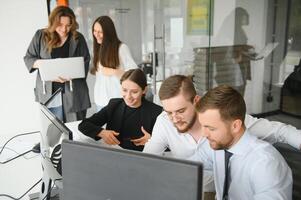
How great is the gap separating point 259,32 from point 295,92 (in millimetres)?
784

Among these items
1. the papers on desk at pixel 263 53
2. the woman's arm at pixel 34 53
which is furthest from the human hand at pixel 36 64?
the papers on desk at pixel 263 53

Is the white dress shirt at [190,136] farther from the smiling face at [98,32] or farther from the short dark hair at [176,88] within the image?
the smiling face at [98,32]

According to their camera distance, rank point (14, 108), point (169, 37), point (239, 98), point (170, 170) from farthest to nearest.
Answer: point (169, 37) → point (14, 108) → point (239, 98) → point (170, 170)

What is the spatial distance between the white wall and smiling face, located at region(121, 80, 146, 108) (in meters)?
1.90

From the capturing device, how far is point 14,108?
328 cm

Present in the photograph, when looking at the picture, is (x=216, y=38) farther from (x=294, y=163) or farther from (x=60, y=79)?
(x=294, y=163)

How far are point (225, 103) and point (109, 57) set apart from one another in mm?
1410

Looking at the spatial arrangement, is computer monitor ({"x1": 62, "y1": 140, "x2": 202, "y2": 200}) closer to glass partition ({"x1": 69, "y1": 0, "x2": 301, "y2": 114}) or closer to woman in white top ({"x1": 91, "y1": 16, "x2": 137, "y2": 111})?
woman in white top ({"x1": 91, "y1": 16, "x2": 137, "y2": 111})

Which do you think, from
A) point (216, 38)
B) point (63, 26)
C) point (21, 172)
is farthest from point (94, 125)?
point (216, 38)

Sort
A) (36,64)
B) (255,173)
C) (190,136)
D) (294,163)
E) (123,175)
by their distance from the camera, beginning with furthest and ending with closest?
(36,64), (190,136), (294,163), (255,173), (123,175)

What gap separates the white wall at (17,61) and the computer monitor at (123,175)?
2.71 m

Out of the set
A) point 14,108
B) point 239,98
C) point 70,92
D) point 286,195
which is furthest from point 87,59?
point 286,195

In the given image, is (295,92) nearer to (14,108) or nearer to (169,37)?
(169,37)

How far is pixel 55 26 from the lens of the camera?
2.41m
